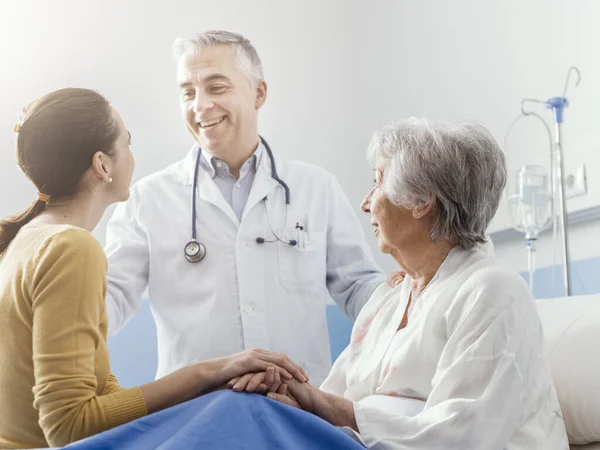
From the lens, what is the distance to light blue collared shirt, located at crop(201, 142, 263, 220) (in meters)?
2.56

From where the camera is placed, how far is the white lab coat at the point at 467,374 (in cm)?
128

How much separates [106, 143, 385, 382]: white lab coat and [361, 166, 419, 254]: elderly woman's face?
80cm

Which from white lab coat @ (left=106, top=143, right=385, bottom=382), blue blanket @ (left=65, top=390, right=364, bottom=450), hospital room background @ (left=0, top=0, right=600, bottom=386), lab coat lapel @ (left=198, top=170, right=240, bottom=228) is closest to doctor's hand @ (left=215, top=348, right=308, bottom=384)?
blue blanket @ (left=65, top=390, right=364, bottom=450)

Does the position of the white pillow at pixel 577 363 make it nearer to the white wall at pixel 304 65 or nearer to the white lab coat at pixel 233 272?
the white lab coat at pixel 233 272

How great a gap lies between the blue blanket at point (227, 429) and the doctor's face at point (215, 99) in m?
1.35

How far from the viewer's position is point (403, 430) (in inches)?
51.7

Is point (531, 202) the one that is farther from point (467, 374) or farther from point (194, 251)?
point (467, 374)

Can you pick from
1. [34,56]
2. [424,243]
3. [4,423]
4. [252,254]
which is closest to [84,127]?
[4,423]

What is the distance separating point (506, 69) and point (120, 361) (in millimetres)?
1806

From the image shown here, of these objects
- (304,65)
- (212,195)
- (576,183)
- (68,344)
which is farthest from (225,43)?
(68,344)

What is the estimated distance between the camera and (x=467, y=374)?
51.5 inches

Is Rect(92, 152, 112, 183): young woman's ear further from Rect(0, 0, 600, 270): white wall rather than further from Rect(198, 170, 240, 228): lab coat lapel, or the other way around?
Rect(0, 0, 600, 270): white wall

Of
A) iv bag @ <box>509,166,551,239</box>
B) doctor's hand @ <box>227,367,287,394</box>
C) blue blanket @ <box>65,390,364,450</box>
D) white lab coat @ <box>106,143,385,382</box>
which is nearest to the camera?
blue blanket @ <box>65,390,364,450</box>

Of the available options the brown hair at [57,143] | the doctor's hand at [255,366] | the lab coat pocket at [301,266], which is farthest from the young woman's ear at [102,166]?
the lab coat pocket at [301,266]
